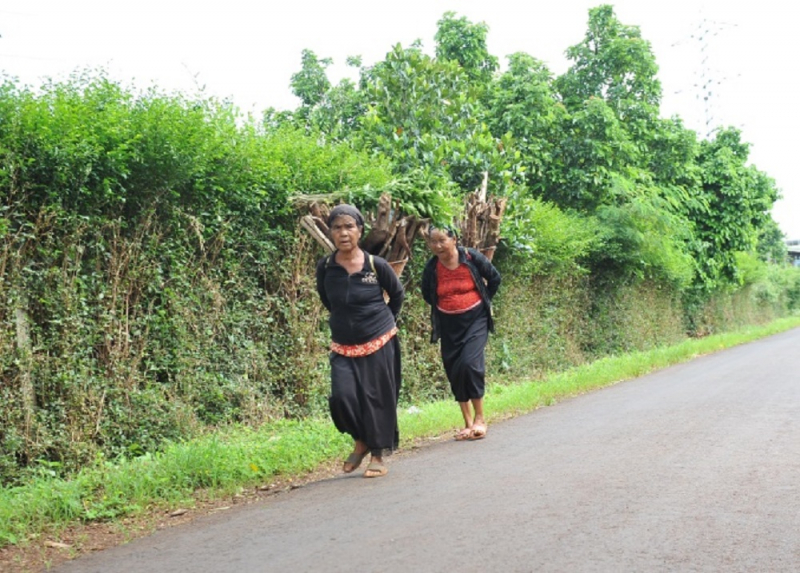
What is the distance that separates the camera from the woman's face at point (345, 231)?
6.88 metres

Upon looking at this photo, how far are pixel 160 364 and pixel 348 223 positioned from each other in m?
2.25

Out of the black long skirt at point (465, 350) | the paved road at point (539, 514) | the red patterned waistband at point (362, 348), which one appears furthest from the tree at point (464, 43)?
the red patterned waistband at point (362, 348)

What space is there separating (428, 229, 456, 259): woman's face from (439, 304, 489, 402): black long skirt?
0.64 metres

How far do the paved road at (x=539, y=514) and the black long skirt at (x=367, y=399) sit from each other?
1.04 ft

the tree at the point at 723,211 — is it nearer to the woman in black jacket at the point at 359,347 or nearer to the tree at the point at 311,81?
the tree at the point at 311,81

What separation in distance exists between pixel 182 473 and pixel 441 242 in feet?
11.3

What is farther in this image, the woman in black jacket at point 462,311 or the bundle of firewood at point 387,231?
the bundle of firewood at point 387,231

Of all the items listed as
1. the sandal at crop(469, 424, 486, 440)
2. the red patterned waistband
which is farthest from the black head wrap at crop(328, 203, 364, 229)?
the sandal at crop(469, 424, 486, 440)

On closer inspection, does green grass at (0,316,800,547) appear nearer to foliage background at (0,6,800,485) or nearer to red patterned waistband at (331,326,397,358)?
foliage background at (0,6,800,485)

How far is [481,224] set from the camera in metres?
11.6

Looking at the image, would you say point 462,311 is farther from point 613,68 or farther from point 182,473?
point 613,68

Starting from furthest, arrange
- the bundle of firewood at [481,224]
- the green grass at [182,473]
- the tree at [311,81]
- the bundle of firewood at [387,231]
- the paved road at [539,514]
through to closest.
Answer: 1. the tree at [311,81]
2. the bundle of firewood at [481,224]
3. the bundle of firewood at [387,231]
4. the green grass at [182,473]
5. the paved road at [539,514]

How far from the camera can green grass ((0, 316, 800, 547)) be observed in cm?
559

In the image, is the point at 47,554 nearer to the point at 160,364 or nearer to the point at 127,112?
the point at 160,364
